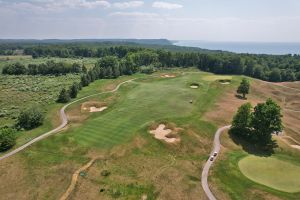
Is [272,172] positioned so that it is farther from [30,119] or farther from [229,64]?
[229,64]

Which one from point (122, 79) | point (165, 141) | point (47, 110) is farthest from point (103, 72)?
point (165, 141)

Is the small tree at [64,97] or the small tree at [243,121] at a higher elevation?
the small tree at [243,121]

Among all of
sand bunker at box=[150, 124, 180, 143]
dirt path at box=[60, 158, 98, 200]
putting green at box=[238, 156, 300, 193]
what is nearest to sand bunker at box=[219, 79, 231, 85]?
sand bunker at box=[150, 124, 180, 143]

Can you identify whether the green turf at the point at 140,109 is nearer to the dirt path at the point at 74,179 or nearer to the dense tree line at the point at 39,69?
the dirt path at the point at 74,179

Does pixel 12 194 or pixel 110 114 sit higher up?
pixel 110 114

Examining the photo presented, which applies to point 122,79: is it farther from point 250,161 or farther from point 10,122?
point 250,161

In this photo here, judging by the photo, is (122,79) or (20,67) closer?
(122,79)

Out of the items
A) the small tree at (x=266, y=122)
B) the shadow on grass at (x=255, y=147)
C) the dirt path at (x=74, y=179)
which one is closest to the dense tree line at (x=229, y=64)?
the small tree at (x=266, y=122)
